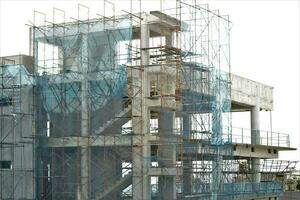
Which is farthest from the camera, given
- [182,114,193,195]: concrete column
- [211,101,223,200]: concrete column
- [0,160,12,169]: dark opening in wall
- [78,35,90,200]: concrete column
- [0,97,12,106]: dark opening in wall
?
[0,160,12,169]: dark opening in wall

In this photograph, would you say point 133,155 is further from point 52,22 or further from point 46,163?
point 52,22

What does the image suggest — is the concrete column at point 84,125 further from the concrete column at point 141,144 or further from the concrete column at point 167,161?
the concrete column at point 167,161

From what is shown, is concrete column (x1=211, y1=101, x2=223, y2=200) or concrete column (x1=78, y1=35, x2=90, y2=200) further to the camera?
concrete column (x1=211, y1=101, x2=223, y2=200)

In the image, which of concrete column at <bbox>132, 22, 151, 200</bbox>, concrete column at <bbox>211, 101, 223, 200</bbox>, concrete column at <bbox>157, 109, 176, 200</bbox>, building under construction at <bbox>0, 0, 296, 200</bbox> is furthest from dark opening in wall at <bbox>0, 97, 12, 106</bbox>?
concrete column at <bbox>211, 101, 223, 200</bbox>

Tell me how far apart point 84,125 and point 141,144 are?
11.8ft

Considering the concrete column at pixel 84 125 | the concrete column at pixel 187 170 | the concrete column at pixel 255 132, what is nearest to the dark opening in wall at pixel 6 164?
the concrete column at pixel 84 125

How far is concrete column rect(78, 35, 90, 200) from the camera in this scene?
34.5 m

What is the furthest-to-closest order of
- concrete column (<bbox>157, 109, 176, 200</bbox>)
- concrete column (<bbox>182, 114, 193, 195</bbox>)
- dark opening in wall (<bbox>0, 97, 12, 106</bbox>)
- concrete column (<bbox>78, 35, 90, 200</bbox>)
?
dark opening in wall (<bbox>0, 97, 12, 106</bbox>)
concrete column (<bbox>182, 114, 193, 195</bbox>)
concrete column (<bbox>78, 35, 90, 200</bbox>)
concrete column (<bbox>157, 109, 176, 200</bbox>)

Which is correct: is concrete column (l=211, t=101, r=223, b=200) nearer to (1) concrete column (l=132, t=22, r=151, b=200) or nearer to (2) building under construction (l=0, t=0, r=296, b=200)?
(2) building under construction (l=0, t=0, r=296, b=200)

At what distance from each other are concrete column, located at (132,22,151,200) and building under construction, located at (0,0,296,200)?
0.17 ft

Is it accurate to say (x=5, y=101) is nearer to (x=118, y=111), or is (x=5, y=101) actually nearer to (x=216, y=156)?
(x=118, y=111)

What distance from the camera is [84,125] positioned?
34.8 meters

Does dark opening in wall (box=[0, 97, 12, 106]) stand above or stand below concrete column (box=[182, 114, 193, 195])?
above

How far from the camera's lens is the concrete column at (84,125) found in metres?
34.5
